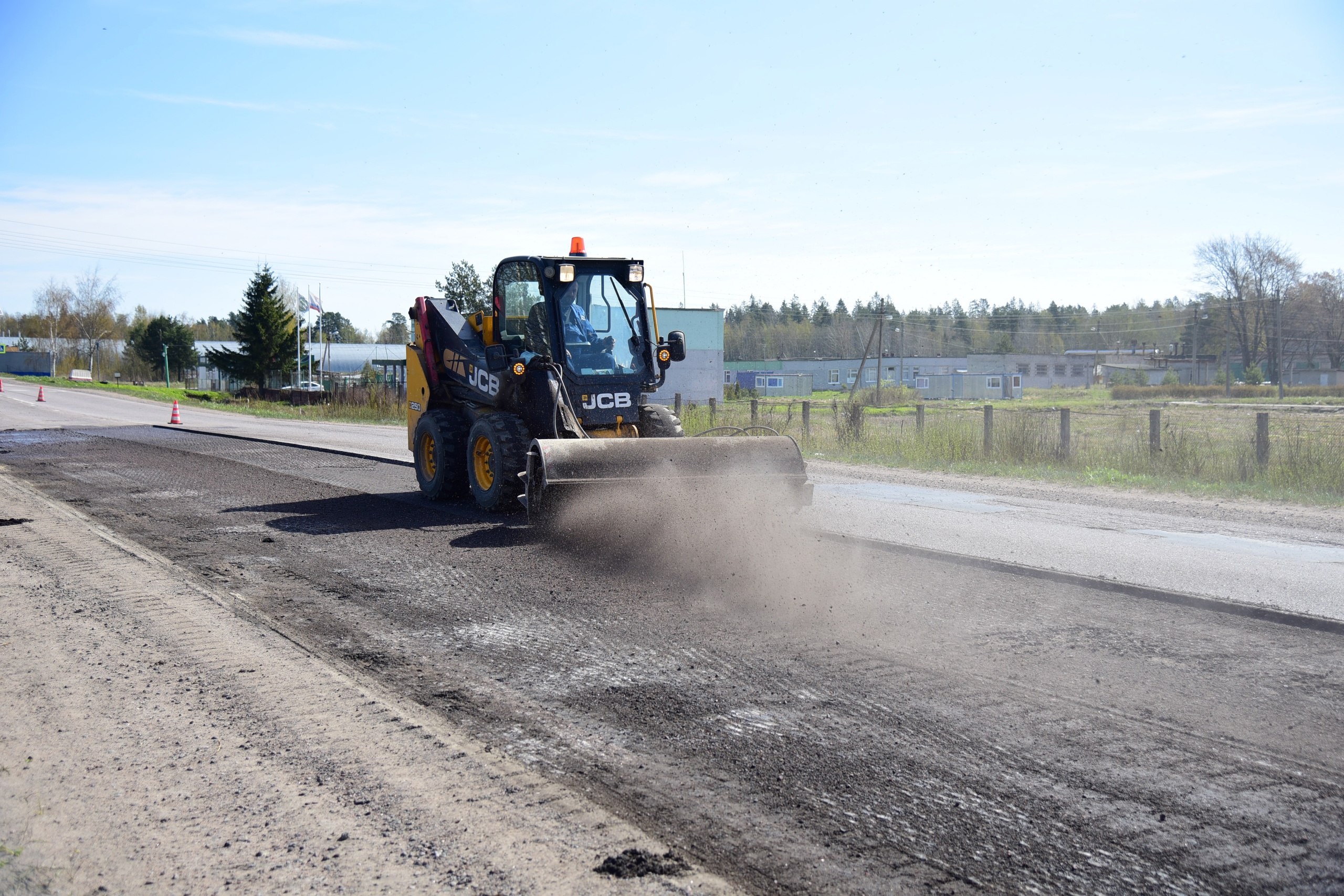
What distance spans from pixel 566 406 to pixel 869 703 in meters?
6.23

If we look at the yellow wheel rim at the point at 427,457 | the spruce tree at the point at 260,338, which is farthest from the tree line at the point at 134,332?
the yellow wheel rim at the point at 427,457

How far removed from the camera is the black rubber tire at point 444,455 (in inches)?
459

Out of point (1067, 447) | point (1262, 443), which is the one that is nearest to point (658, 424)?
point (1067, 447)

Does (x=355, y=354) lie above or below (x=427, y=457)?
above

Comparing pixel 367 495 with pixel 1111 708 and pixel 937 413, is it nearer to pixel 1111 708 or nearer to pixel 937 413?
pixel 1111 708

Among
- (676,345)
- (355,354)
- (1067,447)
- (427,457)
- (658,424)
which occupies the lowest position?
(1067,447)

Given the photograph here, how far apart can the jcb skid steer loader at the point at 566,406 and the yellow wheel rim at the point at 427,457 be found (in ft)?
0.20

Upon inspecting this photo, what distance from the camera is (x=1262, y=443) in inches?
576

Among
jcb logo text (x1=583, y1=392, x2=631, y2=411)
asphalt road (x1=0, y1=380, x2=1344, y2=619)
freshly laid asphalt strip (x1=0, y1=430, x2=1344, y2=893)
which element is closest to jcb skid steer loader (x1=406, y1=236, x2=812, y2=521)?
jcb logo text (x1=583, y1=392, x2=631, y2=411)

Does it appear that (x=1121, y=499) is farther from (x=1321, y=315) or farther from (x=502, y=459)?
(x=1321, y=315)

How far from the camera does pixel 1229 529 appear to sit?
1044cm

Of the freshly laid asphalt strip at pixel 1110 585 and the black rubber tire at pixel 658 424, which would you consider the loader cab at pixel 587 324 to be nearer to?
the black rubber tire at pixel 658 424

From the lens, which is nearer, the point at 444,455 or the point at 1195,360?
the point at 444,455

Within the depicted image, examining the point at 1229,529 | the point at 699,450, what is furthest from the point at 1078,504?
the point at 699,450
